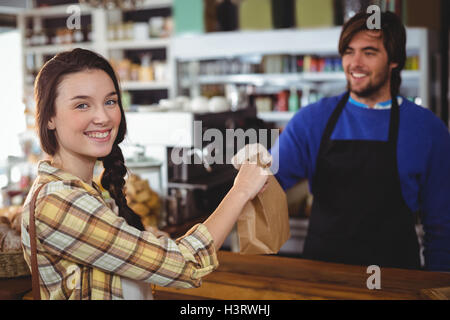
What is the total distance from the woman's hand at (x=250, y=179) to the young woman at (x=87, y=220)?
32mm

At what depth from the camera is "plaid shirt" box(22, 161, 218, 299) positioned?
93 centimetres

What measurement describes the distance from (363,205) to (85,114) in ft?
3.79

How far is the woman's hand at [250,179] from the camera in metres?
1.13

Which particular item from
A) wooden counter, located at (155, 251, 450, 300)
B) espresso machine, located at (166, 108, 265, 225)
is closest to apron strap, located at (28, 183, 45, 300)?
wooden counter, located at (155, 251, 450, 300)

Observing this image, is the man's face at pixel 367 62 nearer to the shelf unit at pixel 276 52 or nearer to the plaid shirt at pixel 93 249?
the plaid shirt at pixel 93 249

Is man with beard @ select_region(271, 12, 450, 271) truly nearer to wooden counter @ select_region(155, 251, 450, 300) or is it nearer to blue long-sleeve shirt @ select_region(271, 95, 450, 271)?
blue long-sleeve shirt @ select_region(271, 95, 450, 271)

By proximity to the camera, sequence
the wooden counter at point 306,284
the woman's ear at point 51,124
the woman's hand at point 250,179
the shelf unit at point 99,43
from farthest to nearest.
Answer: the shelf unit at point 99,43 < the wooden counter at point 306,284 < the woman's hand at point 250,179 < the woman's ear at point 51,124

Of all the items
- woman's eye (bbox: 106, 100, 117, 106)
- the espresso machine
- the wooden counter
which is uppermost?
woman's eye (bbox: 106, 100, 117, 106)

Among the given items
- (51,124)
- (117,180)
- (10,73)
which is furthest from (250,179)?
(10,73)

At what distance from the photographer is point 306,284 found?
1.48m

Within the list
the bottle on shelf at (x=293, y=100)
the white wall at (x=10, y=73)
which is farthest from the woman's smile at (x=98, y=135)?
the white wall at (x=10, y=73)

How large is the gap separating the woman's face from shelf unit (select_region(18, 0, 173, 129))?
437 centimetres
